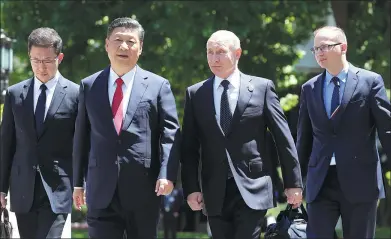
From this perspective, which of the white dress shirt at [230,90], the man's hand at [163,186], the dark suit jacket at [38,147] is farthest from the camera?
the dark suit jacket at [38,147]

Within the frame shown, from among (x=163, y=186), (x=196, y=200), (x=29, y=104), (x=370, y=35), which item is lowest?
(x=196, y=200)

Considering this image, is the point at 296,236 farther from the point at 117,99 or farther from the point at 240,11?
the point at 240,11

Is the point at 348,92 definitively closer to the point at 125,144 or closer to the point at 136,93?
the point at 136,93

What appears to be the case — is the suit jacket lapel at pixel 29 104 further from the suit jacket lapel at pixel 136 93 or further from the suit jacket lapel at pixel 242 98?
the suit jacket lapel at pixel 242 98

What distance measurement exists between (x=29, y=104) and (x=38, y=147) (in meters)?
0.40

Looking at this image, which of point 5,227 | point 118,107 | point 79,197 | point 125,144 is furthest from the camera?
point 5,227

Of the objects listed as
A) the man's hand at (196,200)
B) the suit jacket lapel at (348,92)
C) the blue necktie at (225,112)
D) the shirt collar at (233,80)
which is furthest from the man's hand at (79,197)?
the suit jacket lapel at (348,92)

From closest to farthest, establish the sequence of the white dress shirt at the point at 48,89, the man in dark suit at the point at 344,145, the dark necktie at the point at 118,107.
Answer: the dark necktie at the point at 118,107 < the man in dark suit at the point at 344,145 < the white dress shirt at the point at 48,89

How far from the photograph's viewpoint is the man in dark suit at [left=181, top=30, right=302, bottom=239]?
8023mm

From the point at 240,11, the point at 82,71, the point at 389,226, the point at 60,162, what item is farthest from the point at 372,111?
the point at 389,226

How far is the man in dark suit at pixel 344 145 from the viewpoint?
8.41 m

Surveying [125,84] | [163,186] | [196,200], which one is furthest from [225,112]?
[163,186]

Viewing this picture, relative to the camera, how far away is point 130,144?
7.72m

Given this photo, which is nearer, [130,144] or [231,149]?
[130,144]
